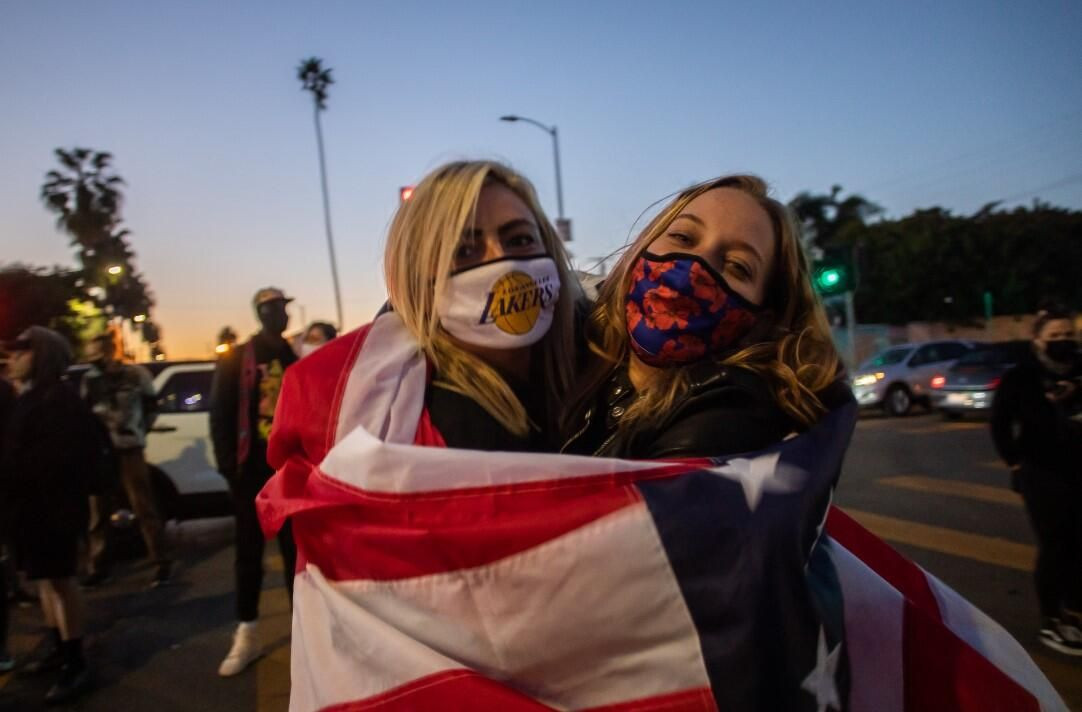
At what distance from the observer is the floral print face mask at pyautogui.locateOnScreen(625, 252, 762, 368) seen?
1.71 m

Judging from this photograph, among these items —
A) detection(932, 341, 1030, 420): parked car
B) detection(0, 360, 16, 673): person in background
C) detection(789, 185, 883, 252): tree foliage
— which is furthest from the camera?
detection(789, 185, 883, 252): tree foliage

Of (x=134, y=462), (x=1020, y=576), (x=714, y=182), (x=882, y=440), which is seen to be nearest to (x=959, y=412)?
(x=882, y=440)

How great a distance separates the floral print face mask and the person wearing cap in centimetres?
350

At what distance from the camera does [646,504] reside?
4.10ft

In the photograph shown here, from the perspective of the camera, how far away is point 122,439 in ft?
23.6

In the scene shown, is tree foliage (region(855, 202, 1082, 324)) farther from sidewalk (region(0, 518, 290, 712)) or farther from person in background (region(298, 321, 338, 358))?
sidewalk (region(0, 518, 290, 712))

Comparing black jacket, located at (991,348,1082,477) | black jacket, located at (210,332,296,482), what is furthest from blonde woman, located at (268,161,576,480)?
black jacket, located at (991,348,1082,477)

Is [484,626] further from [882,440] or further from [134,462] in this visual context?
[882,440]

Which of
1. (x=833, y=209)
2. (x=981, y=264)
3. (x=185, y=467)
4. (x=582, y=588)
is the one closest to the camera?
(x=582, y=588)

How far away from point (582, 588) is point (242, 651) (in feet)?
13.8

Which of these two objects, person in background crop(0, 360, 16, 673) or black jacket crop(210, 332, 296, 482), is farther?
person in background crop(0, 360, 16, 673)

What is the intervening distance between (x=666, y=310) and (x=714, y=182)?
1.18ft

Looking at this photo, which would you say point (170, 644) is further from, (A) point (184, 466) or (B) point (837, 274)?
(B) point (837, 274)

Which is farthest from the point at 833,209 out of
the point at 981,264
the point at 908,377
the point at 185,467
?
the point at 185,467
